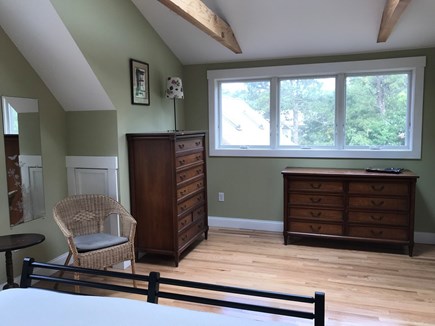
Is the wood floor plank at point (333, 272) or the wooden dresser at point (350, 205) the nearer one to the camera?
the wood floor plank at point (333, 272)

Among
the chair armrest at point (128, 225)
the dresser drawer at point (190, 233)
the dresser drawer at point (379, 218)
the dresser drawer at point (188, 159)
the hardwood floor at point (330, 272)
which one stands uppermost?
the dresser drawer at point (188, 159)

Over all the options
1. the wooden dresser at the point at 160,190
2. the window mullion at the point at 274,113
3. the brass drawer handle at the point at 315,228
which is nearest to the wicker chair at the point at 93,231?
the wooden dresser at the point at 160,190

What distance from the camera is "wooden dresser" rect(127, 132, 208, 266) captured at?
10.9ft

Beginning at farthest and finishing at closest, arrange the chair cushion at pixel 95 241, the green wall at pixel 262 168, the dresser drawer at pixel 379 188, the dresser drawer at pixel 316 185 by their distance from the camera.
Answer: the green wall at pixel 262 168
the dresser drawer at pixel 316 185
the dresser drawer at pixel 379 188
the chair cushion at pixel 95 241

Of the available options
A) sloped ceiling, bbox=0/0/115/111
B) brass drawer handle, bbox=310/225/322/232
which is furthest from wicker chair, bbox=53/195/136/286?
brass drawer handle, bbox=310/225/322/232

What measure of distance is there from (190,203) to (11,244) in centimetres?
169

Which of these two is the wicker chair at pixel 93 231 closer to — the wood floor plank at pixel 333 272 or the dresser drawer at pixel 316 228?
the wood floor plank at pixel 333 272

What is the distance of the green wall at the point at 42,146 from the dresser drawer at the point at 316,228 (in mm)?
2384

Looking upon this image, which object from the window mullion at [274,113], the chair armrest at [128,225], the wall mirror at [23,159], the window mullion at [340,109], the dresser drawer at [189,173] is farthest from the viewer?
the window mullion at [274,113]

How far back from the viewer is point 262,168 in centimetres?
445

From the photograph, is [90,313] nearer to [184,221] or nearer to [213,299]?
[213,299]

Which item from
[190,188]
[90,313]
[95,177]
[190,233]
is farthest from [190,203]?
[90,313]

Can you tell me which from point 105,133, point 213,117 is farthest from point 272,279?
point 213,117

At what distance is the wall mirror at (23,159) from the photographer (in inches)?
110
